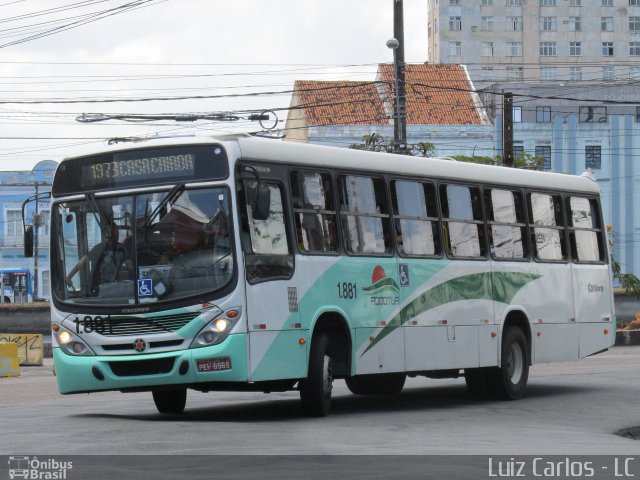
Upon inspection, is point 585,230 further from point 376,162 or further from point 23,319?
point 23,319

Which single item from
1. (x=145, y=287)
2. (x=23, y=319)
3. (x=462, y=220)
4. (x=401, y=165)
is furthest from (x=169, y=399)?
(x=23, y=319)

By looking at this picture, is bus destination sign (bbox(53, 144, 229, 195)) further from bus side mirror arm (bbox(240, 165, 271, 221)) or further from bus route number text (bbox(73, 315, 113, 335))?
bus route number text (bbox(73, 315, 113, 335))

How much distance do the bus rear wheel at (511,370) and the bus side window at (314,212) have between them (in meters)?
4.27

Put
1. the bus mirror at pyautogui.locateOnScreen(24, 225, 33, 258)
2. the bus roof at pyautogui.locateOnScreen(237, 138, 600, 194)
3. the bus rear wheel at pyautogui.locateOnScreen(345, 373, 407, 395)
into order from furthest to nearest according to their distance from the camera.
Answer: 1. the bus rear wheel at pyautogui.locateOnScreen(345, 373, 407, 395)
2. the bus mirror at pyautogui.locateOnScreen(24, 225, 33, 258)
3. the bus roof at pyautogui.locateOnScreen(237, 138, 600, 194)

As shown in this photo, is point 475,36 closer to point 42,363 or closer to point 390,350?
point 42,363

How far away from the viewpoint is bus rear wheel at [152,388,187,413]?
1731 cm

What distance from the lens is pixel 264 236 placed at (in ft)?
51.3

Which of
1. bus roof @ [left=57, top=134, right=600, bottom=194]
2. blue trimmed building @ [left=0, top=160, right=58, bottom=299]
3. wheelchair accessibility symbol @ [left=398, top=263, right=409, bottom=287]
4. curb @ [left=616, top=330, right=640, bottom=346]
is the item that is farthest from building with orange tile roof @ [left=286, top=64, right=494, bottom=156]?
wheelchair accessibility symbol @ [left=398, top=263, right=409, bottom=287]

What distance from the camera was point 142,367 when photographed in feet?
50.4

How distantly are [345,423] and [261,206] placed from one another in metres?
2.42

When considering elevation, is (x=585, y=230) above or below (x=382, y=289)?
below

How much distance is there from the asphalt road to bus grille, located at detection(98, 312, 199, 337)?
931 millimetres

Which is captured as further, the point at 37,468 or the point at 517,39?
the point at 517,39

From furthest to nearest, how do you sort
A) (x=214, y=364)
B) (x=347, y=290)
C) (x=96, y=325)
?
(x=347, y=290), (x=96, y=325), (x=214, y=364)
